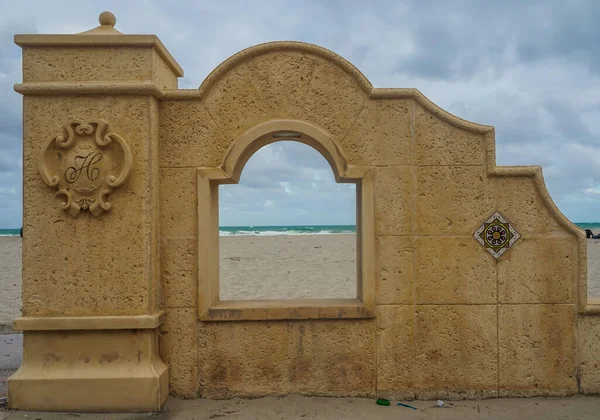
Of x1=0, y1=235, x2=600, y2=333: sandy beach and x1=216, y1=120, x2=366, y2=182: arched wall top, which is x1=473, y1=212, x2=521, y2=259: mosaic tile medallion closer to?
x1=216, y1=120, x2=366, y2=182: arched wall top

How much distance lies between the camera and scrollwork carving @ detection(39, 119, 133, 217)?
15.4ft

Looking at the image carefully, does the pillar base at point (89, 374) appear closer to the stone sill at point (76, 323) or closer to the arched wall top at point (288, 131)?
the stone sill at point (76, 323)

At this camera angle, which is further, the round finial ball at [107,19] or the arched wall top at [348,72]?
the round finial ball at [107,19]

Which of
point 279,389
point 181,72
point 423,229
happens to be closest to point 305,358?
point 279,389

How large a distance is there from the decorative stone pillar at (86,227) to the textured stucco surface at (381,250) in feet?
0.21

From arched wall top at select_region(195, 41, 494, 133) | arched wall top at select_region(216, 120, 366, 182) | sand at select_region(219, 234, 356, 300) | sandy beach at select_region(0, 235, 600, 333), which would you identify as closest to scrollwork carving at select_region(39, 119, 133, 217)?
arched wall top at select_region(195, 41, 494, 133)

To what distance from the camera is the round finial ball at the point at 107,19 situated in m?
5.07

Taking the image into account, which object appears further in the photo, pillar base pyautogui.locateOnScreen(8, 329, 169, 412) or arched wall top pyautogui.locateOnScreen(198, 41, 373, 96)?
arched wall top pyautogui.locateOnScreen(198, 41, 373, 96)

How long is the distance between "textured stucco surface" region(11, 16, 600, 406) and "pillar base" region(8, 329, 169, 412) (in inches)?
11.8

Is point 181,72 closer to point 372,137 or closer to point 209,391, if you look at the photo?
point 372,137

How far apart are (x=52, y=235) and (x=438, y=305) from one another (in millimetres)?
3805

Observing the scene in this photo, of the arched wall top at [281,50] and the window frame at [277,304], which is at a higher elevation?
the arched wall top at [281,50]

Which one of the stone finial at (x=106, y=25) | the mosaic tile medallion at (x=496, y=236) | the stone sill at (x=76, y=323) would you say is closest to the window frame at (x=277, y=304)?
the stone sill at (x=76, y=323)

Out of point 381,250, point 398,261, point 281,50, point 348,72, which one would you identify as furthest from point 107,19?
point 398,261
